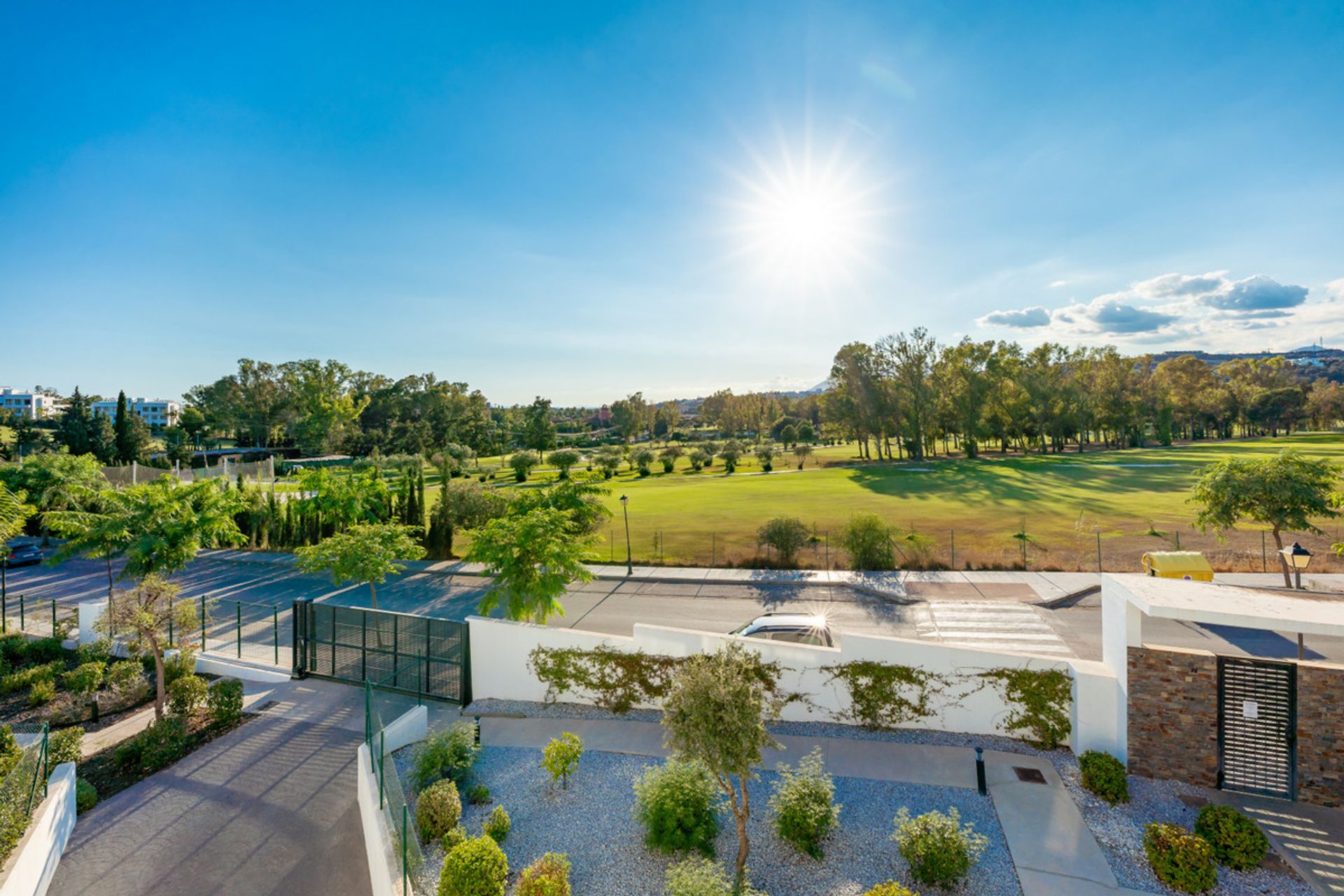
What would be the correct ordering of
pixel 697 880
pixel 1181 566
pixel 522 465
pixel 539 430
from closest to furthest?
1. pixel 697 880
2. pixel 1181 566
3. pixel 522 465
4. pixel 539 430

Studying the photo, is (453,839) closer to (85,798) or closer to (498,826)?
(498,826)

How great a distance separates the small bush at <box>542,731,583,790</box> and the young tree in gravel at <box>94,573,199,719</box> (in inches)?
346

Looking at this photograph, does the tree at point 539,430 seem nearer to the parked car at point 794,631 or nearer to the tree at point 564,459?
the tree at point 564,459

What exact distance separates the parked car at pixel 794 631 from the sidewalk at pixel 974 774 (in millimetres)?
3376

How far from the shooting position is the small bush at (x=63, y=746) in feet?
35.3

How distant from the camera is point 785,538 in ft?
86.7

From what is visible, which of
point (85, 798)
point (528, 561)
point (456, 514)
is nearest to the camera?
point (85, 798)

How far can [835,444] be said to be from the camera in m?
128

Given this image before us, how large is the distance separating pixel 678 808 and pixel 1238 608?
351 inches

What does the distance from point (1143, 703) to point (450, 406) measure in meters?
111

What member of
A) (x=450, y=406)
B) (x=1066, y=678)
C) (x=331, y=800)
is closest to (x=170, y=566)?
(x=331, y=800)

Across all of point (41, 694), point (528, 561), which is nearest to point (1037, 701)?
point (528, 561)

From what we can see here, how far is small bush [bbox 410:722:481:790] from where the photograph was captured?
10.2 meters

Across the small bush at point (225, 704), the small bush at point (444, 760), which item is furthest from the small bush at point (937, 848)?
the small bush at point (225, 704)
